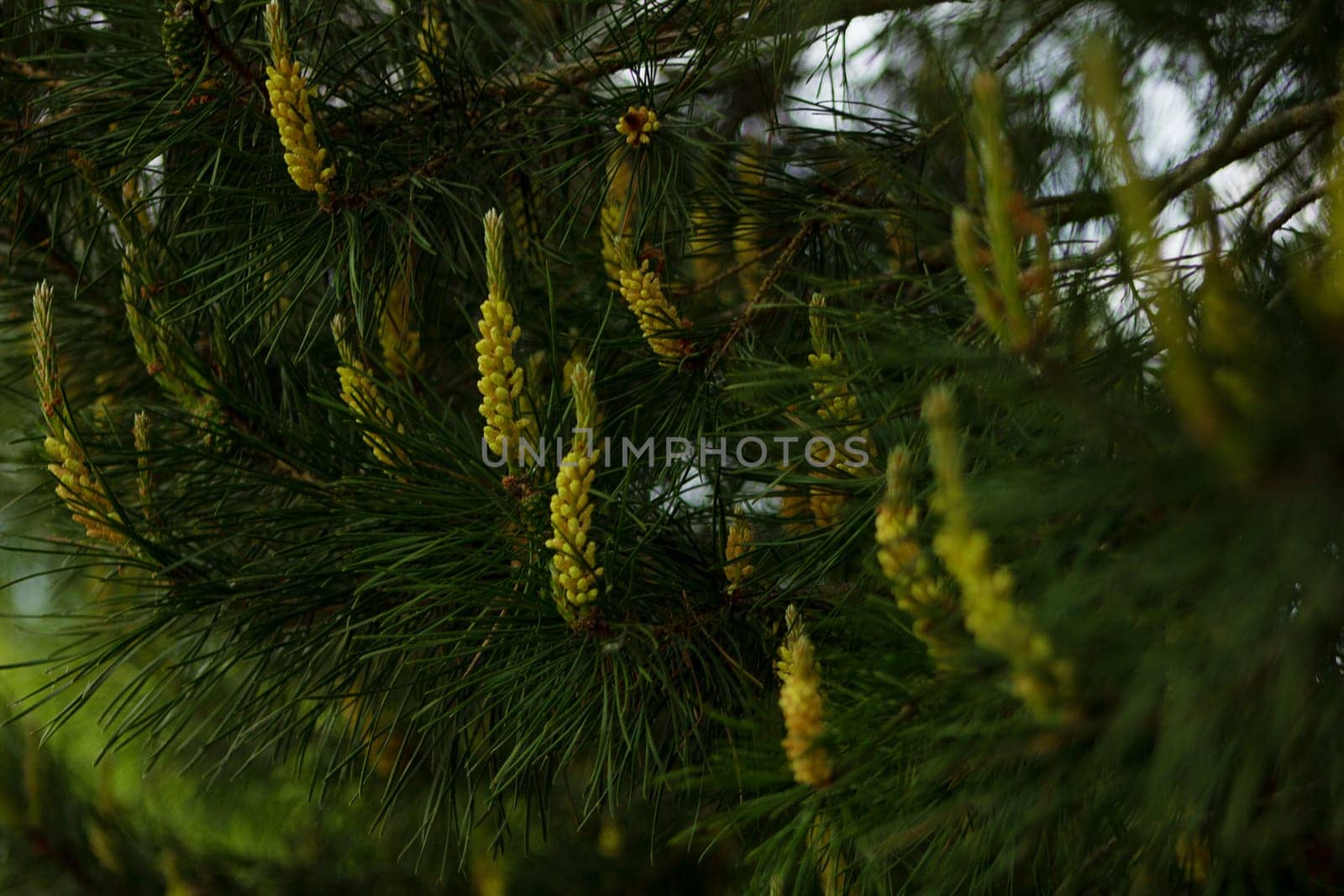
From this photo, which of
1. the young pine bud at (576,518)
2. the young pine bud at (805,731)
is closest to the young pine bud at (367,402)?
the young pine bud at (576,518)

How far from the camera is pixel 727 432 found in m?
0.56

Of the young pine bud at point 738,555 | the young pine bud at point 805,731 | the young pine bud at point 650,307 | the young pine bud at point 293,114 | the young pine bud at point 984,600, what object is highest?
the young pine bud at point 293,114

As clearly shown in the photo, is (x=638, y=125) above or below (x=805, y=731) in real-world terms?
above

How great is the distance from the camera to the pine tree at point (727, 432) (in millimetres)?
317

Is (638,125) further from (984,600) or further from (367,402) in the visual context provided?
(984,600)

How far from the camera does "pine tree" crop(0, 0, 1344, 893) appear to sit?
317 millimetres

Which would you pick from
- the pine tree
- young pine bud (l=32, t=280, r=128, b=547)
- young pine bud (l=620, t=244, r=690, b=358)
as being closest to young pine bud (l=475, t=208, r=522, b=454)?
the pine tree

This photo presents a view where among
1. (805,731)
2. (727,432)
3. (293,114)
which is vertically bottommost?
(805,731)

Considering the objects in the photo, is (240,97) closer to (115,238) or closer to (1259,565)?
(115,238)

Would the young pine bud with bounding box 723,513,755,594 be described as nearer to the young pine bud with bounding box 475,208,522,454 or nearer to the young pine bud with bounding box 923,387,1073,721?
the young pine bud with bounding box 475,208,522,454

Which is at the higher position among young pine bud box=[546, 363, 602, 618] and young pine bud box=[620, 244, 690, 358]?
young pine bud box=[620, 244, 690, 358]

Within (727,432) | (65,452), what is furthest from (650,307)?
(65,452)

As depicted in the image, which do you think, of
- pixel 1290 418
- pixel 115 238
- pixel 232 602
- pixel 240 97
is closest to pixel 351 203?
pixel 240 97

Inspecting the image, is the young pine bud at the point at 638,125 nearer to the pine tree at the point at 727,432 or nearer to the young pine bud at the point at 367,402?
the pine tree at the point at 727,432
